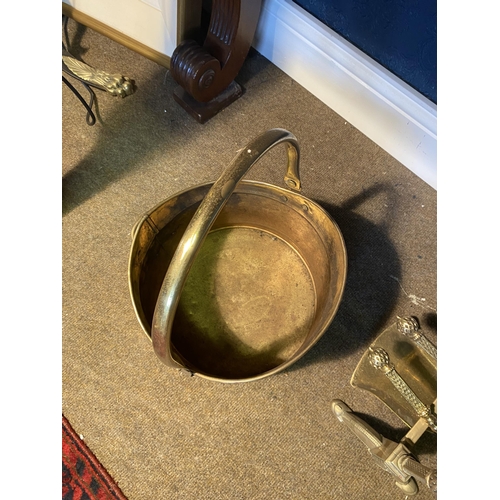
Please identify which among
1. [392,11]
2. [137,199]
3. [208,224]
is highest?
[392,11]

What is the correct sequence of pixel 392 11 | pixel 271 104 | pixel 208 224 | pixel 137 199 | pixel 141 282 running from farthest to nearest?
pixel 271 104 → pixel 137 199 → pixel 392 11 → pixel 141 282 → pixel 208 224

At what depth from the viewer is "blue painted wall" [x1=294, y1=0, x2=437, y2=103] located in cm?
93

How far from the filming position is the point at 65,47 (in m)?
1.21

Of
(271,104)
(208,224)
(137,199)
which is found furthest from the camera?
(271,104)

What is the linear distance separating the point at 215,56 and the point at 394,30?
14.8 inches

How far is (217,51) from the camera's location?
1104 mm

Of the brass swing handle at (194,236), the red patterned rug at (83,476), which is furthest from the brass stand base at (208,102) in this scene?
the red patterned rug at (83,476)

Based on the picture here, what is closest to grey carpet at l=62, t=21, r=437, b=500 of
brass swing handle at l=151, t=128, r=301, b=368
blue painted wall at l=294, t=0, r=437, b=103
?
blue painted wall at l=294, t=0, r=437, b=103

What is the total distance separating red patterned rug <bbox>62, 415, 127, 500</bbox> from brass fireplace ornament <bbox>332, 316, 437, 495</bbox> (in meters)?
0.41

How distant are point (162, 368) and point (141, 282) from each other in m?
0.19

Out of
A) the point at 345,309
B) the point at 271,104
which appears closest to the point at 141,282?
the point at 345,309

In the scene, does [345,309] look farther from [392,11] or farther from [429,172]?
[392,11]

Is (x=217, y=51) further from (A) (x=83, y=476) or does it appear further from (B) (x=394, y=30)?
(A) (x=83, y=476)

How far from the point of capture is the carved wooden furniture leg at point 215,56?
1.06 meters
